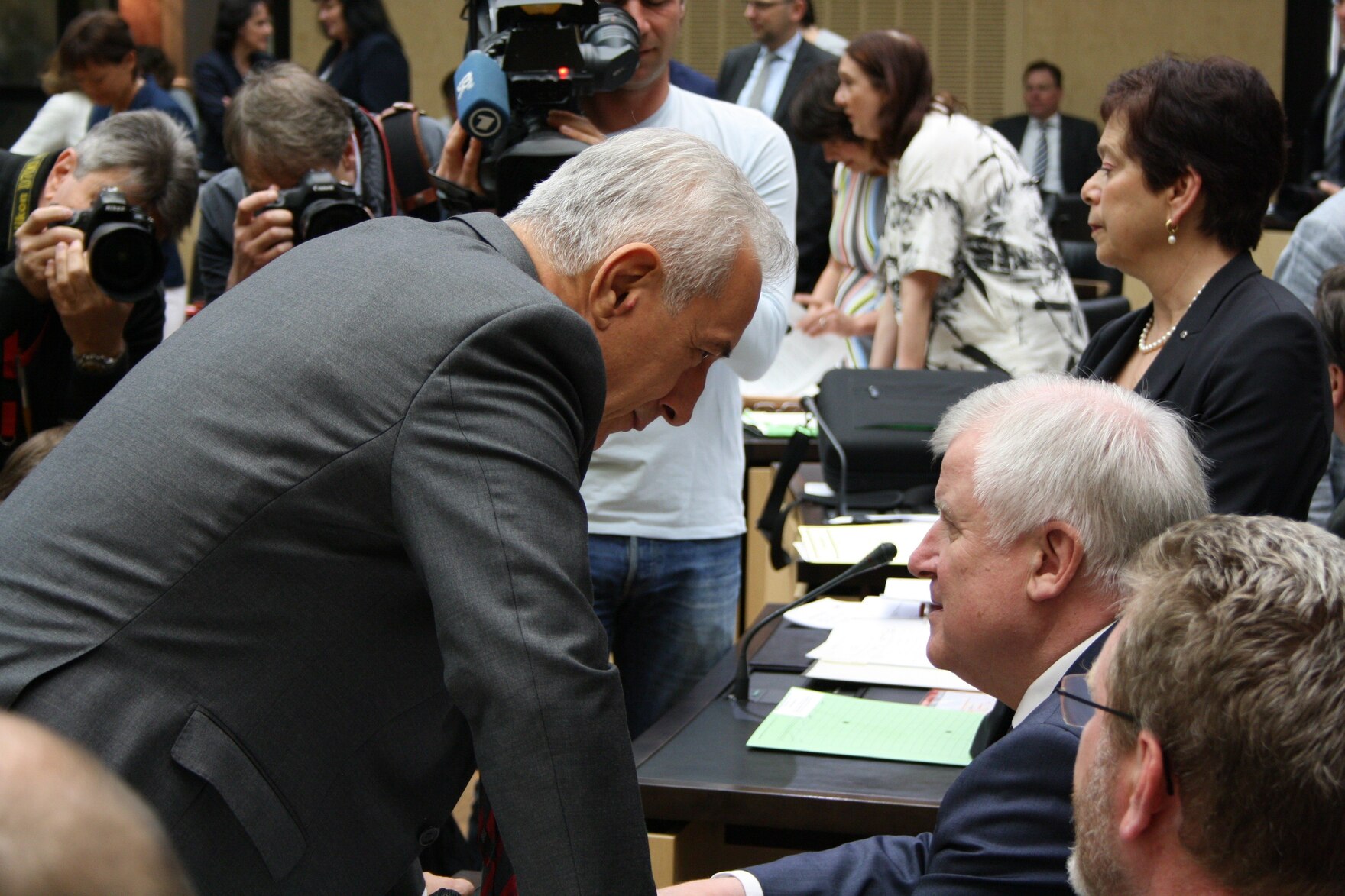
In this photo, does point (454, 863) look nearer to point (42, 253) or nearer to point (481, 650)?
point (42, 253)

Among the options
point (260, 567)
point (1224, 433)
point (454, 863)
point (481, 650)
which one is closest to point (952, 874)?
point (481, 650)

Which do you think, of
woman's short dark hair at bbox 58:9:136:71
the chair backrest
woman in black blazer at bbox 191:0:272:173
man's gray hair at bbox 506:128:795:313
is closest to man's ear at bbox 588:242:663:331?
man's gray hair at bbox 506:128:795:313

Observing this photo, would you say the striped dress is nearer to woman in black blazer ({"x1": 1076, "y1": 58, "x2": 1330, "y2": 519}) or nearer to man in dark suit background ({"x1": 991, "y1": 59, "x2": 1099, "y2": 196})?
woman in black blazer ({"x1": 1076, "y1": 58, "x2": 1330, "y2": 519})

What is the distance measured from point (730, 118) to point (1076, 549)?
3.67 ft

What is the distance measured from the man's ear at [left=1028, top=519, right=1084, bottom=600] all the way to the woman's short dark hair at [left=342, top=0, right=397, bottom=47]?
4.41 meters

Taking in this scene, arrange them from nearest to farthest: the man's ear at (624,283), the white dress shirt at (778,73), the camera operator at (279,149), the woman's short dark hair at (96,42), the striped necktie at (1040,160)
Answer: the man's ear at (624,283)
the camera operator at (279,149)
the woman's short dark hair at (96,42)
the white dress shirt at (778,73)
the striped necktie at (1040,160)

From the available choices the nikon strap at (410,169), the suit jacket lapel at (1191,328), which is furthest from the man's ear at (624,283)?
the nikon strap at (410,169)

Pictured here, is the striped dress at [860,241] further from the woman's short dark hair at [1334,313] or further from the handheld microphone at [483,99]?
the handheld microphone at [483,99]

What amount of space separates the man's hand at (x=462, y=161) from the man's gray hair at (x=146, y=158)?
47 centimetres

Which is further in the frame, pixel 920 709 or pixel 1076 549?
pixel 920 709

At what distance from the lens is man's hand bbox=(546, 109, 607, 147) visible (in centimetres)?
197

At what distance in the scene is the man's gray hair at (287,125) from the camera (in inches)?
93.6

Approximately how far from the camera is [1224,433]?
178 centimetres

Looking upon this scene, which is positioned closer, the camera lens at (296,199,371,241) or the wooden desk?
the wooden desk
